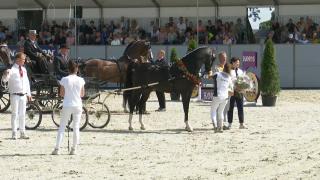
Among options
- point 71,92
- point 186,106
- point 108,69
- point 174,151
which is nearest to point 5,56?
point 108,69

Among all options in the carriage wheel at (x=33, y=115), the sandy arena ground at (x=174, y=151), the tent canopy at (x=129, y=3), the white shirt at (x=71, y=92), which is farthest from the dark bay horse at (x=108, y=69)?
the tent canopy at (x=129, y=3)

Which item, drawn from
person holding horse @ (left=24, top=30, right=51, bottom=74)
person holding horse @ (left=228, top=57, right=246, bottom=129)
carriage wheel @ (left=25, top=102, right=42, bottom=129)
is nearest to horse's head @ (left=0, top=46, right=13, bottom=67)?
person holding horse @ (left=24, top=30, right=51, bottom=74)

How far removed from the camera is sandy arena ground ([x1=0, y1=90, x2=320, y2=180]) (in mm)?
11367

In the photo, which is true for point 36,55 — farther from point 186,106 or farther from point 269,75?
point 269,75

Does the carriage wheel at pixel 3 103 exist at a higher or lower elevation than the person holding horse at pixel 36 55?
lower

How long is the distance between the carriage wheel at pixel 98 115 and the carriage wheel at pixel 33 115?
116 centimetres

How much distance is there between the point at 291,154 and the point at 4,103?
11833mm

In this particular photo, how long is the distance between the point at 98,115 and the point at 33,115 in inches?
59.9

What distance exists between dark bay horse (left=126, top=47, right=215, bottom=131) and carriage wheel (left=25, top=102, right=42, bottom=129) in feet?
7.07

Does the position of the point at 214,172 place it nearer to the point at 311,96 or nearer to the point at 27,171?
the point at 27,171

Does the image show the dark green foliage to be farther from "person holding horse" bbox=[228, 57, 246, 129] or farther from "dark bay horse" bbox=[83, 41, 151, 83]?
"person holding horse" bbox=[228, 57, 246, 129]

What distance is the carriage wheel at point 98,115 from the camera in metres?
17.5

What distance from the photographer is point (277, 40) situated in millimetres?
33688

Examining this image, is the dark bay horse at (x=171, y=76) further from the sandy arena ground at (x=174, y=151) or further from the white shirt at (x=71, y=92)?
the white shirt at (x=71, y=92)
